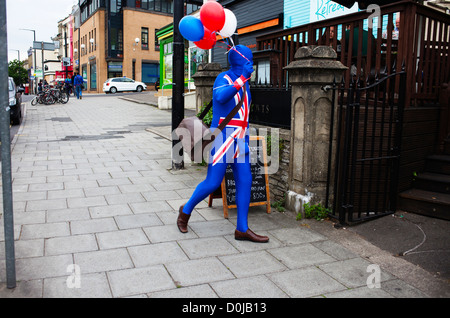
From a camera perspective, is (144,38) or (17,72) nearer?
(144,38)

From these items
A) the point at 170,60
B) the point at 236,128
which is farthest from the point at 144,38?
the point at 236,128

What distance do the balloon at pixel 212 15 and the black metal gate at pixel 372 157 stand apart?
5.46 ft

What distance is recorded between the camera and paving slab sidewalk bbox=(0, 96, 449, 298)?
3.32 m

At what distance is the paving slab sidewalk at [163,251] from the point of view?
3324mm

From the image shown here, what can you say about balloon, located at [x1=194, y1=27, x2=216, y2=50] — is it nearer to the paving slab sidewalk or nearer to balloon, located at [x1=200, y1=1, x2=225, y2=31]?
balloon, located at [x1=200, y1=1, x2=225, y2=31]

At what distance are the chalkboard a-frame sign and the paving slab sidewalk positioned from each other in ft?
0.61

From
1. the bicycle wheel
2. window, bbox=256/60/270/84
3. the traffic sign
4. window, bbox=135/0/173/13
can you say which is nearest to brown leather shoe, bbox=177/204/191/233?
window, bbox=256/60/270/84

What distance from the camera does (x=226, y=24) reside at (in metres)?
4.18

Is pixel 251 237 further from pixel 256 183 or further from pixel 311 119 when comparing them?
pixel 311 119

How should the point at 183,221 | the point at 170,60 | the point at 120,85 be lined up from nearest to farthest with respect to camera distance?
the point at 183,221 → the point at 170,60 → the point at 120,85

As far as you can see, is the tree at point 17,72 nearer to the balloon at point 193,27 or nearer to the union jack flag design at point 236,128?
the balloon at point 193,27

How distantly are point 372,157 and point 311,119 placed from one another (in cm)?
89

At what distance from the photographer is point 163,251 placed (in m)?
4.06
